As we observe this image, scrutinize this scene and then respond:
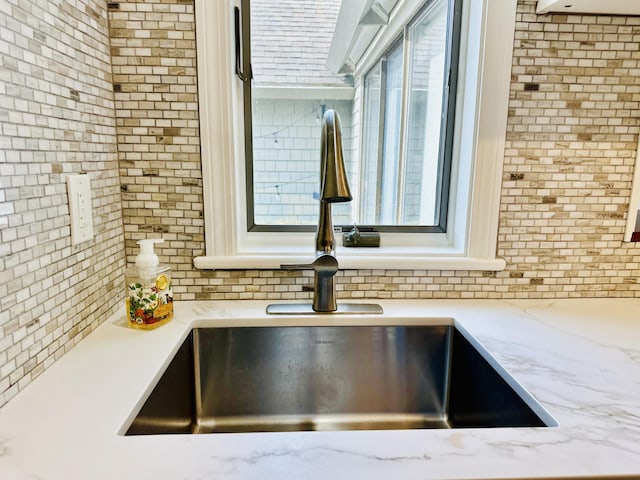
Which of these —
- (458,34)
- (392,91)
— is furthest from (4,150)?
(392,91)

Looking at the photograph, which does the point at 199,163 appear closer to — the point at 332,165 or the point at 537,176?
the point at 332,165

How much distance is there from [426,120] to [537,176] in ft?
1.26

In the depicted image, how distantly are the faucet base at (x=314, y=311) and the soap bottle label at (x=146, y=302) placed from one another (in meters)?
0.26

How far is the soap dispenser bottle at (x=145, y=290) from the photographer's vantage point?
89 centimetres

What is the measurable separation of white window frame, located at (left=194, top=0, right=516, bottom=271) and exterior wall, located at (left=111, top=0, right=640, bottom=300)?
30mm

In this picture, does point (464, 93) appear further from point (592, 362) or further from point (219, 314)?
point (219, 314)

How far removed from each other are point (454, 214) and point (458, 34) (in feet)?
1.63

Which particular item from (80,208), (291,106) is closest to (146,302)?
(80,208)

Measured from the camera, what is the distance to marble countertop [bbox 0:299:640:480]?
0.50m

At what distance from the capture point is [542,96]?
41.6 inches

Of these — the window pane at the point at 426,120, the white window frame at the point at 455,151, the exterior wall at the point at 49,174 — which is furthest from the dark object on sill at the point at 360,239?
the exterior wall at the point at 49,174

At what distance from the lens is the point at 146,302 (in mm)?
896

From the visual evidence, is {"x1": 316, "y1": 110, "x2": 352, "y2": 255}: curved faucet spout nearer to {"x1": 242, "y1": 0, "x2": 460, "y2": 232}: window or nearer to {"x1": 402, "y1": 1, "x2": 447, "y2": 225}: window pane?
{"x1": 242, "y1": 0, "x2": 460, "y2": 232}: window

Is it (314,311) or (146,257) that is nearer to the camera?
(146,257)
